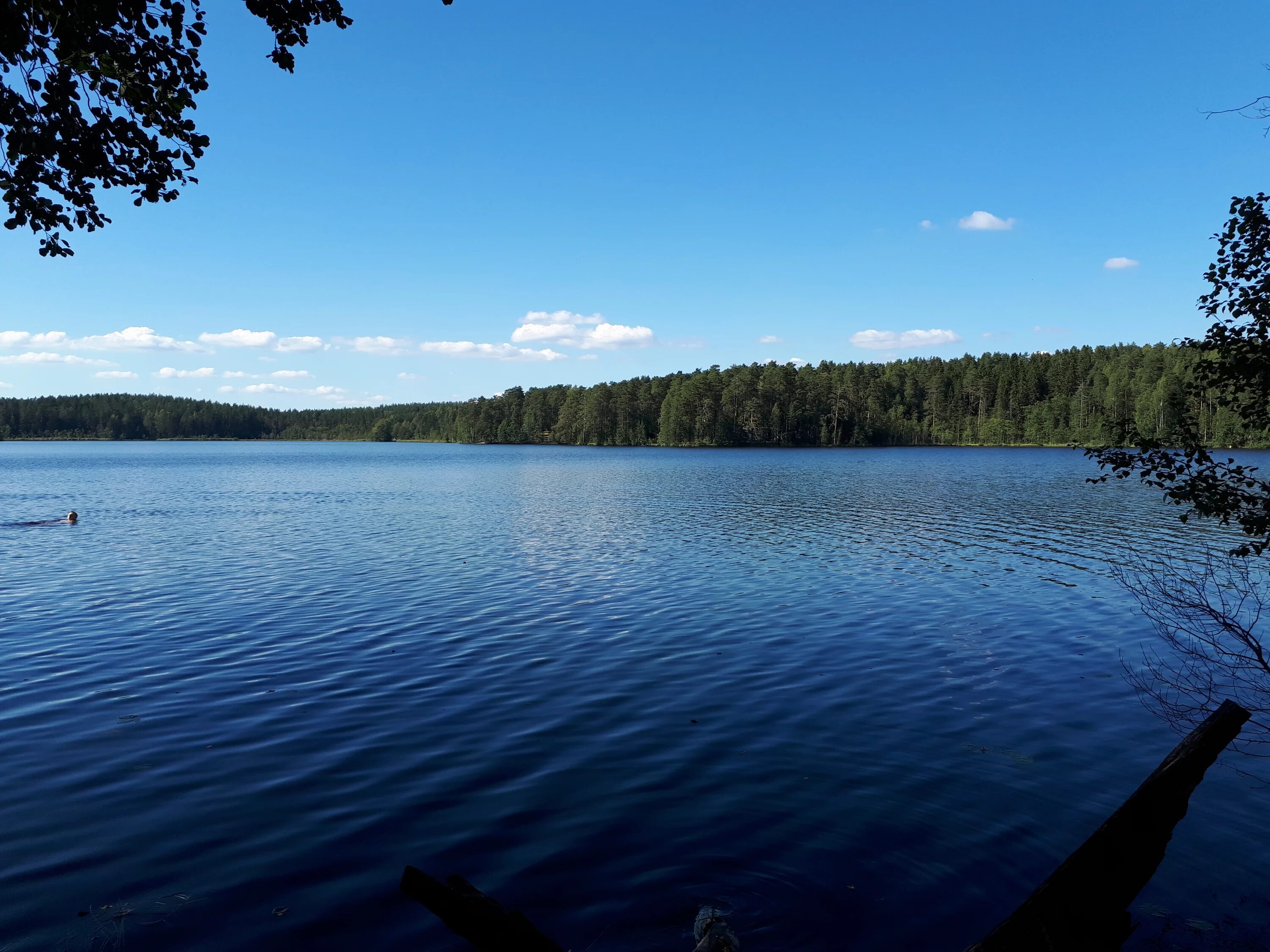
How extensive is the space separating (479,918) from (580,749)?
24.8ft

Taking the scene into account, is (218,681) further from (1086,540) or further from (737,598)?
(1086,540)

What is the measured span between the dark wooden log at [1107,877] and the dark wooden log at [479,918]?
3.00 m

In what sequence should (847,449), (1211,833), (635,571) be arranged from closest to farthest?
1. (1211,833)
2. (635,571)
3. (847,449)

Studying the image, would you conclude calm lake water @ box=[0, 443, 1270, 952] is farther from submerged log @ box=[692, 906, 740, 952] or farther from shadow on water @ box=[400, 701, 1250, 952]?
shadow on water @ box=[400, 701, 1250, 952]

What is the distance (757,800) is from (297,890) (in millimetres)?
5894

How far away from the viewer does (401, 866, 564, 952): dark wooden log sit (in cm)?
495

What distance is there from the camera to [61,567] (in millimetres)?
30141

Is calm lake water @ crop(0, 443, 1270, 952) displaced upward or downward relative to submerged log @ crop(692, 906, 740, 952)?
downward

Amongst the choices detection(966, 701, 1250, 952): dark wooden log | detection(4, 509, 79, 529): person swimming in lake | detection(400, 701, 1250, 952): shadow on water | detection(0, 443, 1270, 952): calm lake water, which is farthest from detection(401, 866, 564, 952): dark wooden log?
detection(4, 509, 79, 529): person swimming in lake

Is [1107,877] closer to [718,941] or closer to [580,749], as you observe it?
[718,941]

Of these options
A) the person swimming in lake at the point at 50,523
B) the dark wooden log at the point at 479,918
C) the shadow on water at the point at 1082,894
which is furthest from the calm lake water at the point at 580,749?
the person swimming in lake at the point at 50,523

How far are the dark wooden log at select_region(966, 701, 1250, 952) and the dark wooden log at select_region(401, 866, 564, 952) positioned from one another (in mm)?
2998

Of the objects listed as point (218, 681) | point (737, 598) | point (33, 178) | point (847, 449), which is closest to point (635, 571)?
point (737, 598)

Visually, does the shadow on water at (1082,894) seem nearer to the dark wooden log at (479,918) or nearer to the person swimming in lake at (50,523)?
the dark wooden log at (479,918)
